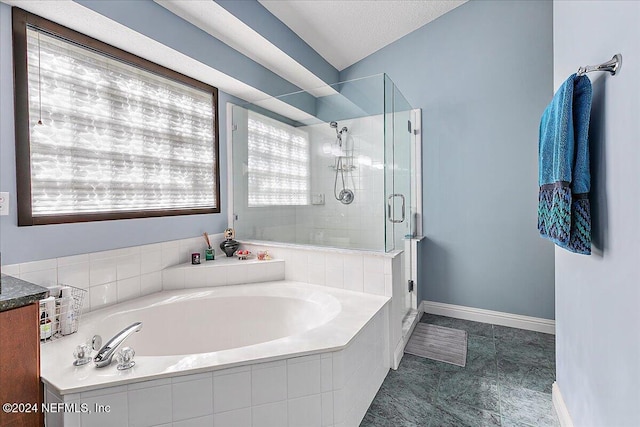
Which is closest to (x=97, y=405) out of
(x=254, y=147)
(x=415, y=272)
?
(x=254, y=147)

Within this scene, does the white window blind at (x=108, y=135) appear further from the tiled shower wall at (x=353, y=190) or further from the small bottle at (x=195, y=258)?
the tiled shower wall at (x=353, y=190)

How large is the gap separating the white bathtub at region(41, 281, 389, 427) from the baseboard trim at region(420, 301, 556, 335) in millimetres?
1328

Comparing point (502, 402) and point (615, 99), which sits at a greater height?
point (615, 99)

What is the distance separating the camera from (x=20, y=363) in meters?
1.13

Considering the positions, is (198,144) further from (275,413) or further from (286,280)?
(275,413)

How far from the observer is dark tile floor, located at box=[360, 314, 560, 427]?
5.59 feet

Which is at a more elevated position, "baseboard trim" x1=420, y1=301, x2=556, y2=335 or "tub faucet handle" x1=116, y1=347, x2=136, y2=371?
"tub faucet handle" x1=116, y1=347, x2=136, y2=371

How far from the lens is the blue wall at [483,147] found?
2.80 metres

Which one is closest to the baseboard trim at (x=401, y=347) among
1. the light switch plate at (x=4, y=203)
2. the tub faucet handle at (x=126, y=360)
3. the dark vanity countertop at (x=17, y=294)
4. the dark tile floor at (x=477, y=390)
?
the dark tile floor at (x=477, y=390)

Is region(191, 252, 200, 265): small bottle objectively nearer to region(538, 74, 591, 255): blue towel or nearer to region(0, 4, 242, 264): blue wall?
region(0, 4, 242, 264): blue wall

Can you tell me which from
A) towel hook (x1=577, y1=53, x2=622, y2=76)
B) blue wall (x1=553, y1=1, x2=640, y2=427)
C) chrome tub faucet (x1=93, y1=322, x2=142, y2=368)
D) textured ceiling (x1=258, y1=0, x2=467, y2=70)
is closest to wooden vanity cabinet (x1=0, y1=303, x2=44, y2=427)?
chrome tub faucet (x1=93, y1=322, x2=142, y2=368)

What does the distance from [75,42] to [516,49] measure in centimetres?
341

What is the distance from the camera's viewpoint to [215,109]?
2816mm

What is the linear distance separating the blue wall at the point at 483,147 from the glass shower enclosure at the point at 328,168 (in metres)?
0.33
